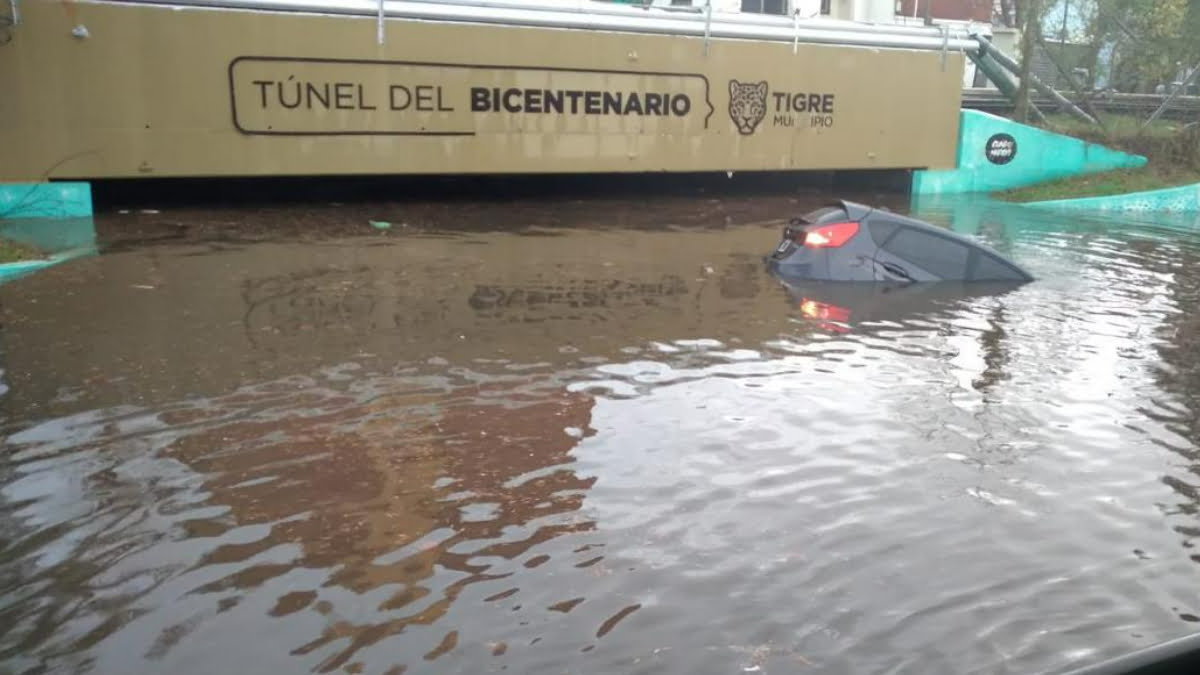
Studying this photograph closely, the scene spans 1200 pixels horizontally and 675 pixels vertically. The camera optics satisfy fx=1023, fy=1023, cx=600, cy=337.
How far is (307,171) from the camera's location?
1889cm

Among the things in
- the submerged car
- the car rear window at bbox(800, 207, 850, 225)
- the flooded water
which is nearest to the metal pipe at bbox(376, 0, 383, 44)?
the flooded water

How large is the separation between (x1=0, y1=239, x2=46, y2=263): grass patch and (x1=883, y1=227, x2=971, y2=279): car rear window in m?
10.7

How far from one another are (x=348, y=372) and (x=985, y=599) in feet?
17.5

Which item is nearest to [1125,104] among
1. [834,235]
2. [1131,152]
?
[1131,152]

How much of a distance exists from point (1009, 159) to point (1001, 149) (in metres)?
0.36

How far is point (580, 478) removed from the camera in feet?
21.0

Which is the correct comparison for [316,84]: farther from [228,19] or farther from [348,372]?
[348,372]

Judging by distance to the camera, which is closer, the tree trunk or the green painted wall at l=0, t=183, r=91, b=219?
the green painted wall at l=0, t=183, r=91, b=219

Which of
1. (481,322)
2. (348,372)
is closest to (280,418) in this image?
(348,372)

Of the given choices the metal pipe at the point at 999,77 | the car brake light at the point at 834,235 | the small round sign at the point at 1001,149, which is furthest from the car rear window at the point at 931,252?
the metal pipe at the point at 999,77

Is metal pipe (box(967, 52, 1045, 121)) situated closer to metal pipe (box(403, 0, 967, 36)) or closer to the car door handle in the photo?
metal pipe (box(403, 0, 967, 36))

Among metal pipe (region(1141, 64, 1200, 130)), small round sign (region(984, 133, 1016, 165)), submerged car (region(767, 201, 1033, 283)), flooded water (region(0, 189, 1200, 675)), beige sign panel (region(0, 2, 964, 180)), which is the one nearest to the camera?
flooded water (region(0, 189, 1200, 675))

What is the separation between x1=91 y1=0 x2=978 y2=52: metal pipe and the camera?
18016mm

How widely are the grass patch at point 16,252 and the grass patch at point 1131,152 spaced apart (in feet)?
68.4
